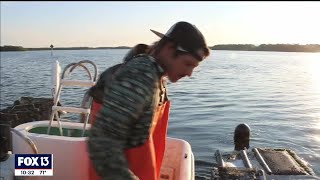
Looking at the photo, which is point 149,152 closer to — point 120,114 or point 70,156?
point 120,114

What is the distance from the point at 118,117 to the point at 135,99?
14 centimetres

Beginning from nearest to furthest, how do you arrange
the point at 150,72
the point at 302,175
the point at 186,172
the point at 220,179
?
the point at 150,72, the point at 186,172, the point at 220,179, the point at 302,175

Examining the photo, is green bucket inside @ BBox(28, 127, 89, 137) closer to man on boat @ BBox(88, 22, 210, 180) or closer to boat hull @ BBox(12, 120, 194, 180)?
boat hull @ BBox(12, 120, 194, 180)

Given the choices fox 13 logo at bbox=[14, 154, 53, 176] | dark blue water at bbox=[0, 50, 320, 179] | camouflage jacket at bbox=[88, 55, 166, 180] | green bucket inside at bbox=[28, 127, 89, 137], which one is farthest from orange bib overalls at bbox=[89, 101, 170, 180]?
dark blue water at bbox=[0, 50, 320, 179]

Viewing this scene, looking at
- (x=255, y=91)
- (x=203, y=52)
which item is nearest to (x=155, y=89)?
(x=203, y=52)

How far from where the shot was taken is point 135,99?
2.11 meters

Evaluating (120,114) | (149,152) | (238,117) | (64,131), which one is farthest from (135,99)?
(238,117)

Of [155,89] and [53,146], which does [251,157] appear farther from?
[155,89]

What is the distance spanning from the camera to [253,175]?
7.47 meters

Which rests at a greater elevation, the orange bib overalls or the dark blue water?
the orange bib overalls

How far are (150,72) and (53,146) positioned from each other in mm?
4018

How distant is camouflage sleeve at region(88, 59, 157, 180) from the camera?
2.10 meters

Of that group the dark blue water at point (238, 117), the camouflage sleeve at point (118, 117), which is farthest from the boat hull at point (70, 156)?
the dark blue water at point (238, 117)

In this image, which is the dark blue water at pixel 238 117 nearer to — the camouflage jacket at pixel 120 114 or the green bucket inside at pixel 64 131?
the green bucket inside at pixel 64 131
